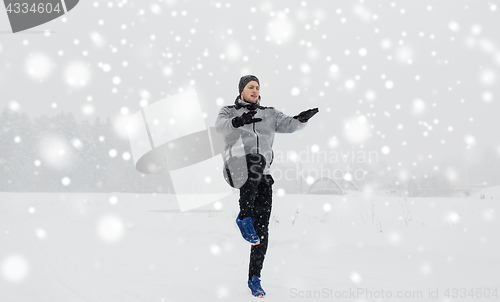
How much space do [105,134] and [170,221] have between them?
36565 millimetres

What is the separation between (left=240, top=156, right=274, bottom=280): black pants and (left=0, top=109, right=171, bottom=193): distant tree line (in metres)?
34.9

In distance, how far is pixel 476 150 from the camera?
218 feet

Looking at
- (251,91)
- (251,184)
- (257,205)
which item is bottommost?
(257,205)

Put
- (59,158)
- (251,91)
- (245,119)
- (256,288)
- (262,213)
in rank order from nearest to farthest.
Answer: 1. (256,288)
2. (245,119)
3. (262,213)
4. (251,91)
5. (59,158)

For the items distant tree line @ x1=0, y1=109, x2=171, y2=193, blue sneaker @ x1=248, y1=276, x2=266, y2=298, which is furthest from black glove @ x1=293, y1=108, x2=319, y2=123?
distant tree line @ x1=0, y1=109, x2=171, y2=193

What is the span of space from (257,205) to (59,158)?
39.9m

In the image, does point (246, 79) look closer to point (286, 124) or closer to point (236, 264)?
point (286, 124)

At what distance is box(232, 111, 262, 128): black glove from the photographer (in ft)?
8.88

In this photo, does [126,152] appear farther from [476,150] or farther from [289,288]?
[476,150]

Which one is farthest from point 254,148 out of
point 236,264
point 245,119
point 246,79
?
point 236,264

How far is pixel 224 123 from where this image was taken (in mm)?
2865

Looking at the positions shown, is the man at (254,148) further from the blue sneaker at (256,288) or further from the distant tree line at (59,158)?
the distant tree line at (59,158)

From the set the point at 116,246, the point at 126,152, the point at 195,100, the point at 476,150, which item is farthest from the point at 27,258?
the point at 476,150

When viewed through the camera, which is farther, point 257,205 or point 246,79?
point 246,79
